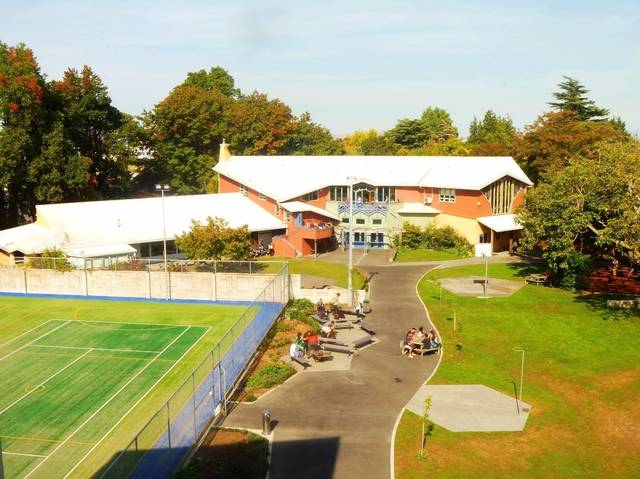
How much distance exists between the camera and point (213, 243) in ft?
145

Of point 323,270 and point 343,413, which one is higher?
point 323,270

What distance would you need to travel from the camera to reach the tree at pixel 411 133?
340 ft

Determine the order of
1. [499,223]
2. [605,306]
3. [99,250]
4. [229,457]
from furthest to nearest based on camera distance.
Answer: [499,223] → [99,250] → [605,306] → [229,457]

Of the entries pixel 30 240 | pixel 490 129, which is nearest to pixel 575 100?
pixel 490 129

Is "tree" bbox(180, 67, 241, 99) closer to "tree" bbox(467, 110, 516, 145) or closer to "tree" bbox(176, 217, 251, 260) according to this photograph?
"tree" bbox(467, 110, 516, 145)

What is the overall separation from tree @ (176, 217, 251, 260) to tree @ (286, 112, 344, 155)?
56315 millimetres

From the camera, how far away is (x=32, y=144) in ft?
189

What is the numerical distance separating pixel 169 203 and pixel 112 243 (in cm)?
953

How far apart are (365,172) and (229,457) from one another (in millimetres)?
47789

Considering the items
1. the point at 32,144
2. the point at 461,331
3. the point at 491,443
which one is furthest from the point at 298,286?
the point at 32,144

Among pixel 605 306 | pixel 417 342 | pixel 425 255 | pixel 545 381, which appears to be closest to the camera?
pixel 545 381

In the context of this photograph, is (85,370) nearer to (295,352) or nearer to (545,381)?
(295,352)

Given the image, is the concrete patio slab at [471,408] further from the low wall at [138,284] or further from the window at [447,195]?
the window at [447,195]

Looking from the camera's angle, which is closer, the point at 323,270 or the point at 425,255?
the point at 323,270
